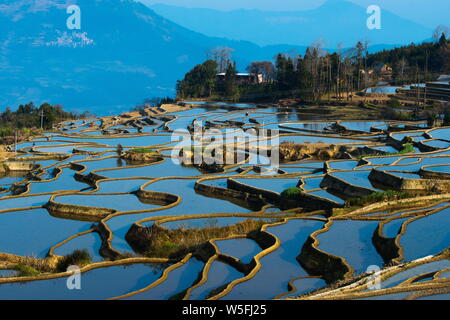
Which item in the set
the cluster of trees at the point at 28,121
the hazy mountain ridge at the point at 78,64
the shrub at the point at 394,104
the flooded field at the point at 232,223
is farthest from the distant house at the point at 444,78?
A: the hazy mountain ridge at the point at 78,64

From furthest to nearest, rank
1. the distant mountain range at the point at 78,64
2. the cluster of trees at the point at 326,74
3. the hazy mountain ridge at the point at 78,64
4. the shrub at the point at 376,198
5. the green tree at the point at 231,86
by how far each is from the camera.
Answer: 1. the hazy mountain ridge at the point at 78,64
2. the distant mountain range at the point at 78,64
3. the green tree at the point at 231,86
4. the cluster of trees at the point at 326,74
5. the shrub at the point at 376,198

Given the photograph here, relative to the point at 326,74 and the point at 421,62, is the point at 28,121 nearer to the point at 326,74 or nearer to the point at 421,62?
the point at 326,74

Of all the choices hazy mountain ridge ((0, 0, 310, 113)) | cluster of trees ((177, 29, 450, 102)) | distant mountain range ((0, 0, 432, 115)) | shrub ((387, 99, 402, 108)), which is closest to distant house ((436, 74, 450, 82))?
cluster of trees ((177, 29, 450, 102))

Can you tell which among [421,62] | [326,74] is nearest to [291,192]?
[326,74]

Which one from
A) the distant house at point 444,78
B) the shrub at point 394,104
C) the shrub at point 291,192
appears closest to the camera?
the shrub at point 291,192

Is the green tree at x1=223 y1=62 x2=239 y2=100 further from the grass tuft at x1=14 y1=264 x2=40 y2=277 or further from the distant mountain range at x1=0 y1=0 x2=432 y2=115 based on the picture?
the distant mountain range at x1=0 y1=0 x2=432 y2=115

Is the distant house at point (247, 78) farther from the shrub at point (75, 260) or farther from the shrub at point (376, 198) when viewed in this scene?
the shrub at point (75, 260)
